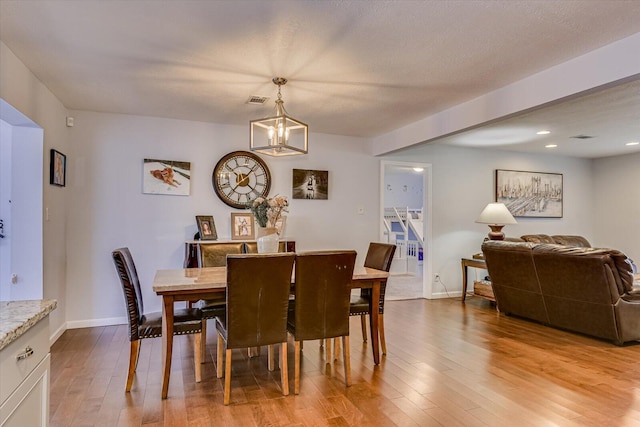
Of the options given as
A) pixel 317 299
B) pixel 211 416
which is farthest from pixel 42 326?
pixel 317 299

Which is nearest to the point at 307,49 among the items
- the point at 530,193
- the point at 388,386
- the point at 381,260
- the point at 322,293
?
the point at 322,293

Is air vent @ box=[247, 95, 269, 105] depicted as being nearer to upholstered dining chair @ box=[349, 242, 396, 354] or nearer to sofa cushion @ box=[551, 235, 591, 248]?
upholstered dining chair @ box=[349, 242, 396, 354]

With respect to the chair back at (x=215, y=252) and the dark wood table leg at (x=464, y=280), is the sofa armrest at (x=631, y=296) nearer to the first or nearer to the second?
the dark wood table leg at (x=464, y=280)

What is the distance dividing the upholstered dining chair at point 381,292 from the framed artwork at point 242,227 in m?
1.59

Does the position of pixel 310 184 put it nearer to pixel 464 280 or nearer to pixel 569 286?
pixel 464 280

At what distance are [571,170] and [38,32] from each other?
25.4 feet

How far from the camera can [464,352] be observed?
3.43 metres

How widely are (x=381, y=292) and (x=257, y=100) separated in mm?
2125

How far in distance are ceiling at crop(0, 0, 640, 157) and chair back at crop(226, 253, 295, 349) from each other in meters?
1.39

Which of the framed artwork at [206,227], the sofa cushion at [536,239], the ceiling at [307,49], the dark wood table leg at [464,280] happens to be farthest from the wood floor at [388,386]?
the ceiling at [307,49]

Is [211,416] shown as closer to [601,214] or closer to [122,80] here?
[122,80]

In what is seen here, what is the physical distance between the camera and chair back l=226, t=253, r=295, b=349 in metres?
2.39

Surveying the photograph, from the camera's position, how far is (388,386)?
2727 millimetres

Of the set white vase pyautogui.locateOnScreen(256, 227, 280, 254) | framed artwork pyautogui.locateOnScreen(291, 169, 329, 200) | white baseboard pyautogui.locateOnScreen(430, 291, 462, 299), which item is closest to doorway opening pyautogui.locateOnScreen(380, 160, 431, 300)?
white baseboard pyautogui.locateOnScreen(430, 291, 462, 299)
